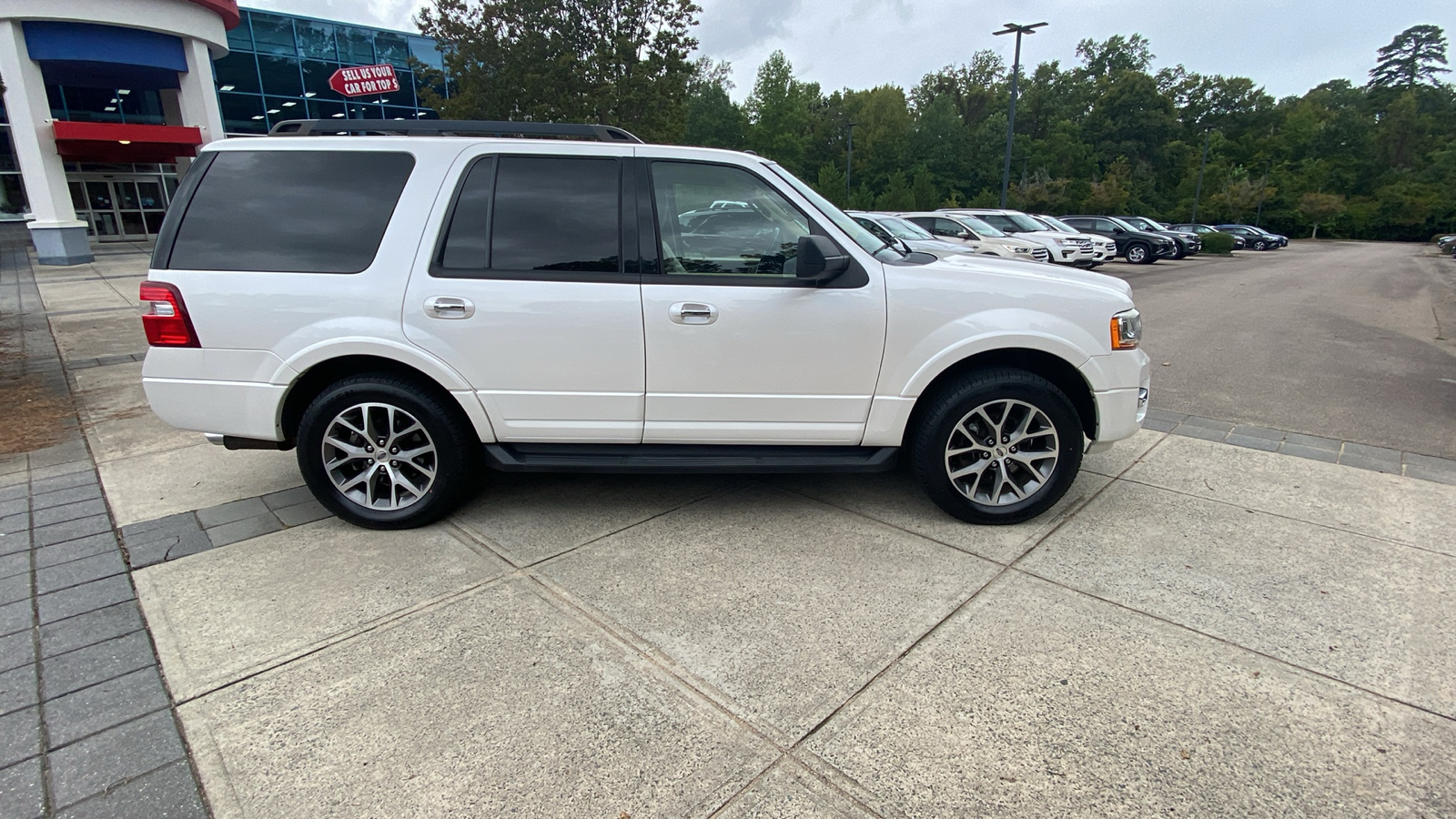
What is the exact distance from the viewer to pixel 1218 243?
35625 millimetres

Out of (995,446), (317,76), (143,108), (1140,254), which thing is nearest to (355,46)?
(317,76)

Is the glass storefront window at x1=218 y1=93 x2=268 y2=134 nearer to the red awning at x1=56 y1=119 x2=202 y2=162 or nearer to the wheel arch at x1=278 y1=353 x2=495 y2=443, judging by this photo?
the red awning at x1=56 y1=119 x2=202 y2=162

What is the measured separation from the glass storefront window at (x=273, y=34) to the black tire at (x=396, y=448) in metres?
36.9

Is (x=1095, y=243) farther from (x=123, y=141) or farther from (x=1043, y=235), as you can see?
(x=123, y=141)

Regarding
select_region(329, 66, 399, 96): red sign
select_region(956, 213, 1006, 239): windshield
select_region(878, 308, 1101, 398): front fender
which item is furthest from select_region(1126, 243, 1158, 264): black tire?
select_region(878, 308, 1101, 398): front fender

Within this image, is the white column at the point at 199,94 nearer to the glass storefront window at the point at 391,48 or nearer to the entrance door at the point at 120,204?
the entrance door at the point at 120,204

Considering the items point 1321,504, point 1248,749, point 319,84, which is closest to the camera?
point 1248,749

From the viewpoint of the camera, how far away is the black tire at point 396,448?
11.9ft

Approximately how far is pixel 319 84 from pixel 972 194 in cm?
5612

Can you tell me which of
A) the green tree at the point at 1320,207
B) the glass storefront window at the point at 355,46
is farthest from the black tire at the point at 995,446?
the green tree at the point at 1320,207

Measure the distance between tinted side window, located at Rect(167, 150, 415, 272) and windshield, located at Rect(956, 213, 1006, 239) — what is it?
16408mm

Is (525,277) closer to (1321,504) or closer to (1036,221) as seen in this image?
(1321,504)

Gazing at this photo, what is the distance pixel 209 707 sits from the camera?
2.50m

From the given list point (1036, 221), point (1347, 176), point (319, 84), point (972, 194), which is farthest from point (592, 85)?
point (1347, 176)
